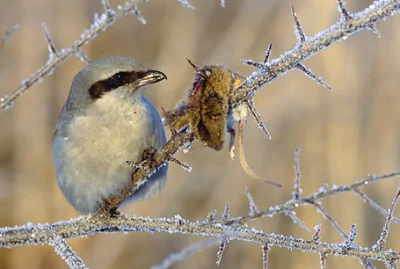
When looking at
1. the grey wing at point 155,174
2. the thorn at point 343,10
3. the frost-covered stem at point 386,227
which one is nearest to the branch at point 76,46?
the grey wing at point 155,174

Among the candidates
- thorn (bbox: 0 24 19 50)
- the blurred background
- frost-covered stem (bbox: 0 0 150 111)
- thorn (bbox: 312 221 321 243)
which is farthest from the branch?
the blurred background

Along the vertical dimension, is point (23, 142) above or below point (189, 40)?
below

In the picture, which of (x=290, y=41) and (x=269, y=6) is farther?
(x=269, y=6)

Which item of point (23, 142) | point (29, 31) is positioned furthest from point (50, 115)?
point (29, 31)

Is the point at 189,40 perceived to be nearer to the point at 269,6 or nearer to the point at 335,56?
the point at 269,6

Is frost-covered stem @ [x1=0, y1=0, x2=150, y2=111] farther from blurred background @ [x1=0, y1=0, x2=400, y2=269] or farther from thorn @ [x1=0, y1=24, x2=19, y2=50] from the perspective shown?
blurred background @ [x1=0, y1=0, x2=400, y2=269]

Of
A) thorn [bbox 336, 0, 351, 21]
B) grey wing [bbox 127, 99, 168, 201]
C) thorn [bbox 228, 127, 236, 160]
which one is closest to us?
thorn [bbox 336, 0, 351, 21]

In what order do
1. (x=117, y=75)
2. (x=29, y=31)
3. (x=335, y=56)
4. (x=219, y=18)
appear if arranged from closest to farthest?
(x=117, y=75), (x=335, y=56), (x=29, y=31), (x=219, y=18)
